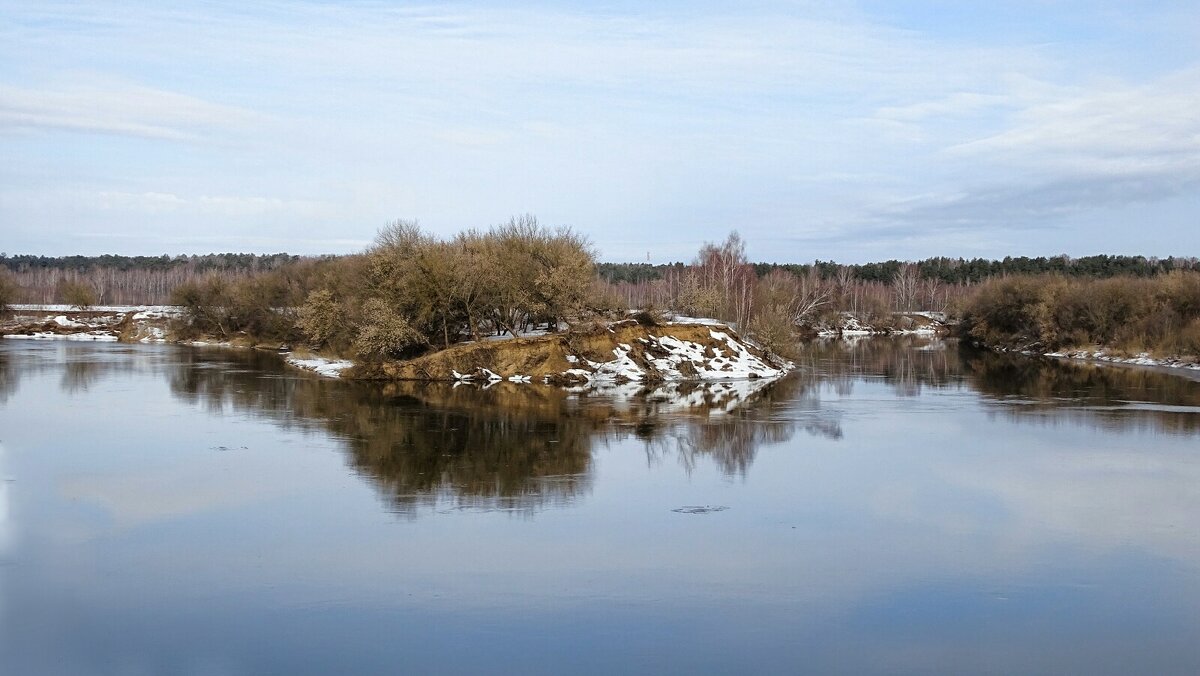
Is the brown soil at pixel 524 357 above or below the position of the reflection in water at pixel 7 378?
above

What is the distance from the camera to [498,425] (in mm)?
30703

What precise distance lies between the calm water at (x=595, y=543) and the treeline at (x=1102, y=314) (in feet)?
115

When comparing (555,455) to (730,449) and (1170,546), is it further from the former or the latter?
(1170,546)

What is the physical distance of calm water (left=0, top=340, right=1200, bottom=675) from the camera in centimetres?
1147

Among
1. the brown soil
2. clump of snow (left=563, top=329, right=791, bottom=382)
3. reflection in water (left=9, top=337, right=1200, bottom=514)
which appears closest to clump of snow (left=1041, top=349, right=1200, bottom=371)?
reflection in water (left=9, top=337, right=1200, bottom=514)

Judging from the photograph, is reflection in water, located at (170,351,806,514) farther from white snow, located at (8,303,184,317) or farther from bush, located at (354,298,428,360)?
white snow, located at (8,303,184,317)

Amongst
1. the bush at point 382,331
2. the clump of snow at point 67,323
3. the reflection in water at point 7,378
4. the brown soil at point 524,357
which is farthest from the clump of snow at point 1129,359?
the clump of snow at point 67,323

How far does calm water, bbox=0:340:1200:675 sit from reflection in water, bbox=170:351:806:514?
17 centimetres

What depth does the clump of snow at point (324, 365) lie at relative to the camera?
53.2m

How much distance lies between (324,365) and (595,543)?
4304cm

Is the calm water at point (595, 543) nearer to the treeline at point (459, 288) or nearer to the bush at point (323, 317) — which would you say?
the treeline at point (459, 288)

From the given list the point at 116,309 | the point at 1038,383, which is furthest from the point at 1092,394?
the point at 116,309

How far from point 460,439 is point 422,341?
2344 centimetres

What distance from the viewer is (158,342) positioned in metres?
87.9
